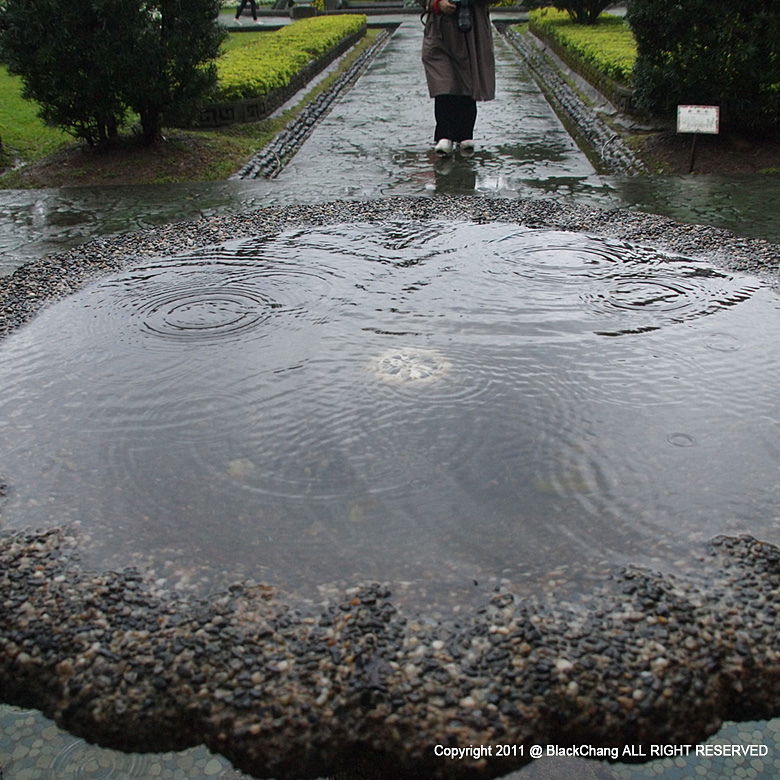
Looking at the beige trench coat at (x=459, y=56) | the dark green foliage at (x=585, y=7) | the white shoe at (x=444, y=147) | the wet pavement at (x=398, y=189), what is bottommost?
the wet pavement at (x=398, y=189)

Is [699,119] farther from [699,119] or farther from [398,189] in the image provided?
[398,189]

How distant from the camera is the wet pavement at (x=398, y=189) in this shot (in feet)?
20.9

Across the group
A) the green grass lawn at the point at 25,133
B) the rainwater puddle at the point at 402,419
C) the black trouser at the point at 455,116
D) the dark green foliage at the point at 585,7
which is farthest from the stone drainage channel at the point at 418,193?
the dark green foliage at the point at 585,7

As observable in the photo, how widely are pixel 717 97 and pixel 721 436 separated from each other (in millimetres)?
5979

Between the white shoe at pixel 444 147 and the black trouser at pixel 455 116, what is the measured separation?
0.07 meters

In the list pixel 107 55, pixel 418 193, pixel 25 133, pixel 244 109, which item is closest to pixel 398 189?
pixel 418 193

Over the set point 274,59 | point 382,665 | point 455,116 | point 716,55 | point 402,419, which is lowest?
point 382,665

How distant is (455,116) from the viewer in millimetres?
8500

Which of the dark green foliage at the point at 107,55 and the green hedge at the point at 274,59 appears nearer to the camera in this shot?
the dark green foliage at the point at 107,55

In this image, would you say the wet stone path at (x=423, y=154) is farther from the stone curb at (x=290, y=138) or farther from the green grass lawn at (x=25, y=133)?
the green grass lawn at (x=25, y=133)

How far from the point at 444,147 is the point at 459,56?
993 mm

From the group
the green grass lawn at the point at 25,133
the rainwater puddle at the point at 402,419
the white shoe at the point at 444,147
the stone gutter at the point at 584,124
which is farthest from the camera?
the green grass lawn at the point at 25,133

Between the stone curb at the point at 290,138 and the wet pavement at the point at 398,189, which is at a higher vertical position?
the stone curb at the point at 290,138

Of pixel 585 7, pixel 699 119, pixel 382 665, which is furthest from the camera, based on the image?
pixel 585 7
